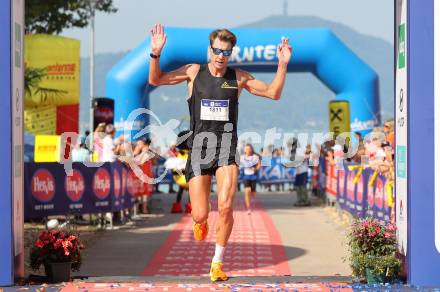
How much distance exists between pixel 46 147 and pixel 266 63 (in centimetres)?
1037

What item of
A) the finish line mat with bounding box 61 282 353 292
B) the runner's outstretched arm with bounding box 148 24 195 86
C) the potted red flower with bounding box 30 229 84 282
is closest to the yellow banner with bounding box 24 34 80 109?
the potted red flower with bounding box 30 229 84 282

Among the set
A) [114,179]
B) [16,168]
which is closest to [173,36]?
[114,179]

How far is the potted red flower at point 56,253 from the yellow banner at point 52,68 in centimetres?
1763

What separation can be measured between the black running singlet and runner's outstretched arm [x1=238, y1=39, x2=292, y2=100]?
168mm

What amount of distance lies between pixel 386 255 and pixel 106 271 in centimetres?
414

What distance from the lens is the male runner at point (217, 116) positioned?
30.0ft

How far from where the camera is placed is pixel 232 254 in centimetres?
1412

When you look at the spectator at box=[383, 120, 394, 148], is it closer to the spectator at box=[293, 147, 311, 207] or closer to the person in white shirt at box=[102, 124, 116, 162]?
the person in white shirt at box=[102, 124, 116, 162]

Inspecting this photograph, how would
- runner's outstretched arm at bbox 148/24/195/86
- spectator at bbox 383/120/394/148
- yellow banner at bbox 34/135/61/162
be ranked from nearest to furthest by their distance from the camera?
runner's outstretched arm at bbox 148/24/195/86, spectator at bbox 383/120/394/148, yellow banner at bbox 34/135/61/162

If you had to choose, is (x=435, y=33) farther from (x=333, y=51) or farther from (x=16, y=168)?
(x=333, y=51)

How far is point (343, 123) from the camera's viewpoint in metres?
30.5

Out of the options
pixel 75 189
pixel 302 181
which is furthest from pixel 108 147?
pixel 302 181

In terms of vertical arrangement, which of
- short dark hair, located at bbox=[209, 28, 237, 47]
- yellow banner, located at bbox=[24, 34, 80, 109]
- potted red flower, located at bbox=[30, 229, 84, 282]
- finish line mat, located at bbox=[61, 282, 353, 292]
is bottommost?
finish line mat, located at bbox=[61, 282, 353, 292]

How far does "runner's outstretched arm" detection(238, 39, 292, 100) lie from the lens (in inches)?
353
